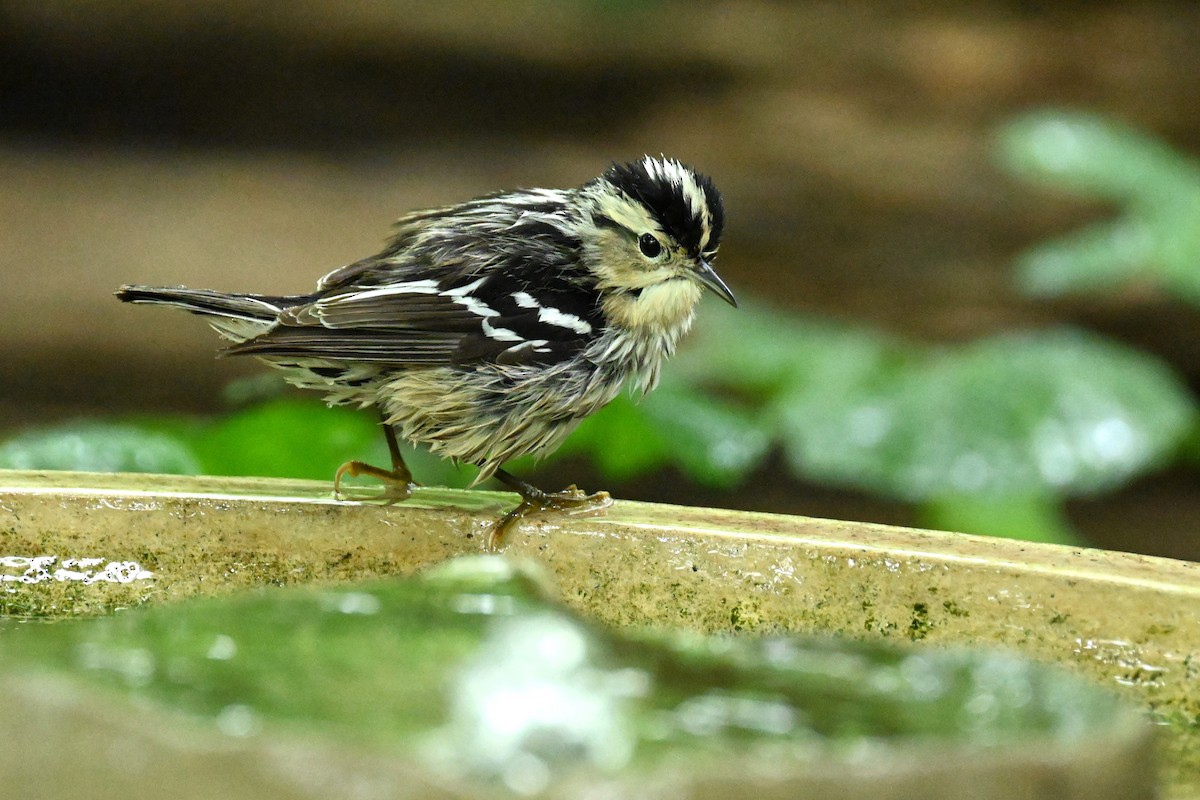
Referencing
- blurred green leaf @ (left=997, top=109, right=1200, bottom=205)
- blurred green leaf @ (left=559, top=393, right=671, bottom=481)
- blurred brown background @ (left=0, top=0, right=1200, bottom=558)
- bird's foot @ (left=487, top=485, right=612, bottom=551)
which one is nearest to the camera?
bird's foot @ (left=487, top=485, right=612, bottom=551)

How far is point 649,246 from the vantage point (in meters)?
3.44

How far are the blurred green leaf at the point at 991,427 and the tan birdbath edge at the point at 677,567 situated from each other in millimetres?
1675

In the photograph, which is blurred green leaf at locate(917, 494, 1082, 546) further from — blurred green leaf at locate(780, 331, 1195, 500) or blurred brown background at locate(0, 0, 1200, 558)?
blurred brown background at locate(0, 0, 1200, 558)

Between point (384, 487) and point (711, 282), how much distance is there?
3.20 ft

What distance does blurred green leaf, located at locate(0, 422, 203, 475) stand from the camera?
11.3 feet

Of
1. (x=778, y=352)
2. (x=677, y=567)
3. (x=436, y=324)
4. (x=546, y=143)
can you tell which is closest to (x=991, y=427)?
(x=778, y=352)

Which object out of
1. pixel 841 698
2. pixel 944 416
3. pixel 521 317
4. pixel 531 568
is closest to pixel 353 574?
pixel 531 568

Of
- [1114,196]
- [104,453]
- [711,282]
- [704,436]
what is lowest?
[104,453]

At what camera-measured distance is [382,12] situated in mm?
6941

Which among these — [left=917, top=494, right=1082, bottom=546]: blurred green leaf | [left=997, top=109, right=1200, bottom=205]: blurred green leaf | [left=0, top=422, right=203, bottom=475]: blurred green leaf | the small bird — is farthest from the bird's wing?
[left=997, top=109, right=1200, bottom=205]: blurred green leaf

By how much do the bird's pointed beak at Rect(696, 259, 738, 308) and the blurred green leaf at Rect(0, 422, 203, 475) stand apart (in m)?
1.32

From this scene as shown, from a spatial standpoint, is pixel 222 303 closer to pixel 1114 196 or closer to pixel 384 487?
pixel 384 487

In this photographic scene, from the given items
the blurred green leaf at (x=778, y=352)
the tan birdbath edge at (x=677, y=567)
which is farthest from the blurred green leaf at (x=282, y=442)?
the blurred green leaf at (x=778, y=352)

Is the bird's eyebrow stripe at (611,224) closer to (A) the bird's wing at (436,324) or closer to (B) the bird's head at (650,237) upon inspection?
(B) the bird's head at (650,237)
